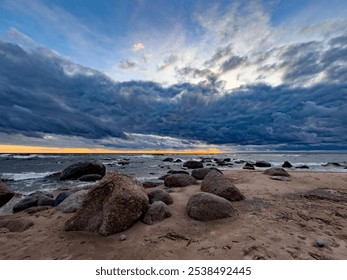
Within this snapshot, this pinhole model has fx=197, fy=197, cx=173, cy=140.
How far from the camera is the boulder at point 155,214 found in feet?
17.4

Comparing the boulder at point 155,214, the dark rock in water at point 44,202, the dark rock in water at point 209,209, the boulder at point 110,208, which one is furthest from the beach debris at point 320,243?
the dark rock in water at point 44,202

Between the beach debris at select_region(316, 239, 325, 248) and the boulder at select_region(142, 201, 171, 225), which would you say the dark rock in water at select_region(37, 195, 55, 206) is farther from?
the beach debris at select_region(316, 239, 325, 248)

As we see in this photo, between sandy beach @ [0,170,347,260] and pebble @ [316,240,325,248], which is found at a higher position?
pebble @ [316,240,325,248]

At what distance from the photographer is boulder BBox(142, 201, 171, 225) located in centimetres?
530

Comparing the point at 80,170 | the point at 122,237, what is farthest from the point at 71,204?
the point at 80,170

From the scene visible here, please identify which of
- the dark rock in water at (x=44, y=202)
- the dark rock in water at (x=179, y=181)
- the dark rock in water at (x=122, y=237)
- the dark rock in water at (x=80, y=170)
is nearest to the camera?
the dark rock in water at (x=122, y=237)

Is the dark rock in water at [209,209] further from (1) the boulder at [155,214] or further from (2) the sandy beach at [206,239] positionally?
(1) the boulder at [155,214]

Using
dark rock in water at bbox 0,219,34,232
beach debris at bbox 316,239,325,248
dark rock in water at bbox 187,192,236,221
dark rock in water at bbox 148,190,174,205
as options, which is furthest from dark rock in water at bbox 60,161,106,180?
beach debris at bbox 316,239,325,248

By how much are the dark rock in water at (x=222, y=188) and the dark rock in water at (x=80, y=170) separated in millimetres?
16650

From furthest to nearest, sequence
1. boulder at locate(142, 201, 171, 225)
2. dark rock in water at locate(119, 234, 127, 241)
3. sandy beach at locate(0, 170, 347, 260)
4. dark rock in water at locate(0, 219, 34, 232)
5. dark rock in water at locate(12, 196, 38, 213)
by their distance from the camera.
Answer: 1. dark rock in water at locate(12, 196, 38, 213)
2. dark rock in water at locate(0, 219, 34, 232)
3. boulder at locate(142, 201, 171, 225)
4. dark rock in water at locate(119, 234, 127, 241)
5. sandy beach at locate(0, 170, 347, 260)

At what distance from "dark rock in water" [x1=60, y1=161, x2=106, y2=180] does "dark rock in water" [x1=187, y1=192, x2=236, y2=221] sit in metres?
18.3

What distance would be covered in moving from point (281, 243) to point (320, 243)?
739mm
